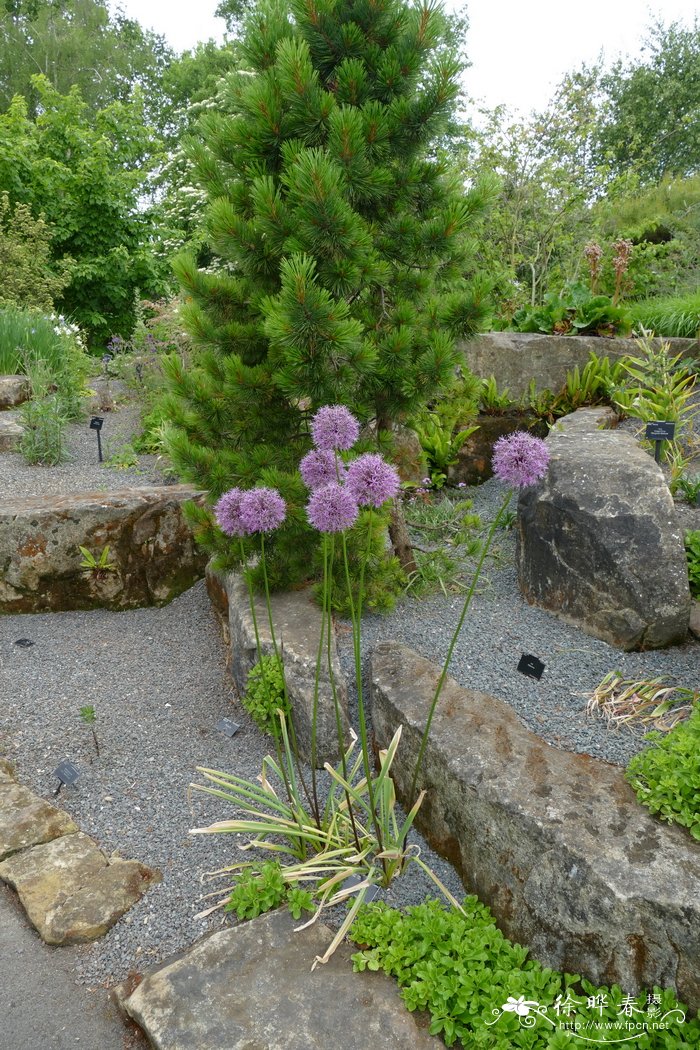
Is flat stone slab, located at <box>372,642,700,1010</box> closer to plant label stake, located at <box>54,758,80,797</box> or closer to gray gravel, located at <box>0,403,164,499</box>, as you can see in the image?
plant label stake, located at <box>54,758,80,797</box>

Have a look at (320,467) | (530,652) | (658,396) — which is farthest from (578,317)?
(320,467)

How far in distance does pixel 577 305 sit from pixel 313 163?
15.3 ft

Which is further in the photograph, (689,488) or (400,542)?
(689,488)

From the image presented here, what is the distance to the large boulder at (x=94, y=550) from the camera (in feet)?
14.5

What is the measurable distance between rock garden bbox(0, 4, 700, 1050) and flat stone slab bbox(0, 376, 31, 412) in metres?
2.70

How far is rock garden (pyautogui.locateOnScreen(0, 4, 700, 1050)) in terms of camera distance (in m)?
1.96

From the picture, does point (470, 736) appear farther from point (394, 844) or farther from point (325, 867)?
point (325, 867)

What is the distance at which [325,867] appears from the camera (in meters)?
2.31

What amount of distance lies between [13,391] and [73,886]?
5.68 meters

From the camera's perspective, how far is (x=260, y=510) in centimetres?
212

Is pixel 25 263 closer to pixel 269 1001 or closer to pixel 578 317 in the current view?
pixel 578 317

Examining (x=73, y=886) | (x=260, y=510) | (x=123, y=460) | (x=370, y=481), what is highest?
(x=370, y=481)

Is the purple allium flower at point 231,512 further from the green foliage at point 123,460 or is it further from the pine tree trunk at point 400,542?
the green foliage at point 123,460

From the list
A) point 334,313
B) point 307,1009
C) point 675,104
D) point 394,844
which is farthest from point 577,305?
point 675,104
